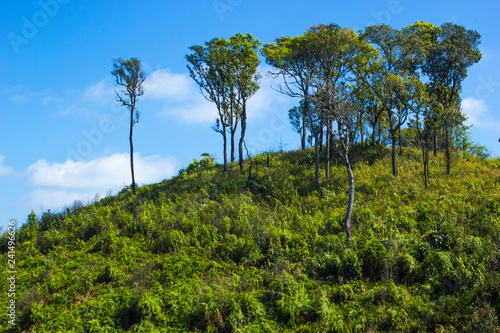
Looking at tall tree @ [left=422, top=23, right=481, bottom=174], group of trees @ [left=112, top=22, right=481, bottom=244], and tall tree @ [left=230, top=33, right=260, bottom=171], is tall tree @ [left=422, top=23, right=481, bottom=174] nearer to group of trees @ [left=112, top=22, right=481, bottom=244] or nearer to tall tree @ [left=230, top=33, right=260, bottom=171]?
group of trees @ [left=112, top=22, right=481, bottom=244]

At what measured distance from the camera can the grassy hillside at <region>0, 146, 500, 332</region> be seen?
34.0 feet

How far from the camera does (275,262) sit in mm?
13516

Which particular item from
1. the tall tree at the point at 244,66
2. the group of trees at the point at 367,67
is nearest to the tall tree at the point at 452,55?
the group of trees at the point at 367,67

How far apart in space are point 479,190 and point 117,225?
20301 mm

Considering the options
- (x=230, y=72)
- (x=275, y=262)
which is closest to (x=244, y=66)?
(x=230, y=72)

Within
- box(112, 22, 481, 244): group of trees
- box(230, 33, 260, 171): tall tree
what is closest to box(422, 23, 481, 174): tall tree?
box(112, 22, 481, 244): group of trees

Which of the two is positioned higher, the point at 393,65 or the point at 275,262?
the point at 393,65

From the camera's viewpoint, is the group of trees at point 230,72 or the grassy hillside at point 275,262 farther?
the group of trees at point 230,72

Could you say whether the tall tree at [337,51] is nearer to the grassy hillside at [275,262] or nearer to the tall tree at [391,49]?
the tall tree at [391,49]

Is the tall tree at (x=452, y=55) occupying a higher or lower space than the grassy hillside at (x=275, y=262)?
higher

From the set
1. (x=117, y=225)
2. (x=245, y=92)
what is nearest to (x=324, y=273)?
(x=117, y=225)

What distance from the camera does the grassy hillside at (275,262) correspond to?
34.0 feet

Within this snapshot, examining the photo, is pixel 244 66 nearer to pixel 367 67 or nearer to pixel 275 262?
pixel 367 67

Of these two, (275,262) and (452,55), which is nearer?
(275,262)
